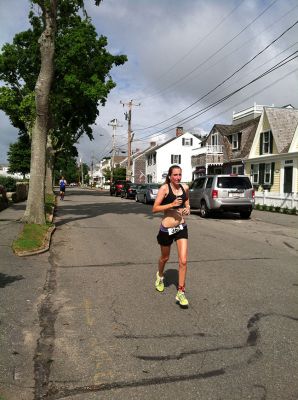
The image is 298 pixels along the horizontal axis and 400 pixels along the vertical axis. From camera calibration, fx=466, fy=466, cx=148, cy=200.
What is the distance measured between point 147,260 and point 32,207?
5.87 metres

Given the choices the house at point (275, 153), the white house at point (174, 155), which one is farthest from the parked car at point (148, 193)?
the white house at point (174, 155)

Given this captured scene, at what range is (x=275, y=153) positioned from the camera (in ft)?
103

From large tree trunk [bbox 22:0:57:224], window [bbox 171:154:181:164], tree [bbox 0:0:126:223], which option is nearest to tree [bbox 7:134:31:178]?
window [bbox 171:154:181:164]

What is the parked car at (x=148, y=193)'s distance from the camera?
29.6 m

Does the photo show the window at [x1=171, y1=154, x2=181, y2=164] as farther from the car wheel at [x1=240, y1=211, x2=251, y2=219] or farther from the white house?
the car wheel at [x1=240, y1=211, x2=251, y2=219]

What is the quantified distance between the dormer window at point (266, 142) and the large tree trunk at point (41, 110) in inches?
863

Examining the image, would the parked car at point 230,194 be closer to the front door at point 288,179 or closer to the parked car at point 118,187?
the front door at point 288,179

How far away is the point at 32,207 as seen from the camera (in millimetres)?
13820

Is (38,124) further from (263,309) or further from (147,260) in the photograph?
(263,309)

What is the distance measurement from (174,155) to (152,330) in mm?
61352

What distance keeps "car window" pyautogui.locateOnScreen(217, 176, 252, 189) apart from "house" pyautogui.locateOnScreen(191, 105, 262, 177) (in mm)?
17258

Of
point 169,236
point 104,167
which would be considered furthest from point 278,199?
point 104,167

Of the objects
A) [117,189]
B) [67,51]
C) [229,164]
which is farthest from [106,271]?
[117,189]

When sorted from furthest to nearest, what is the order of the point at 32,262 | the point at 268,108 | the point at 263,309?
1. the point at 268,108
2. the point at 32,262
3. the point at 263,309
